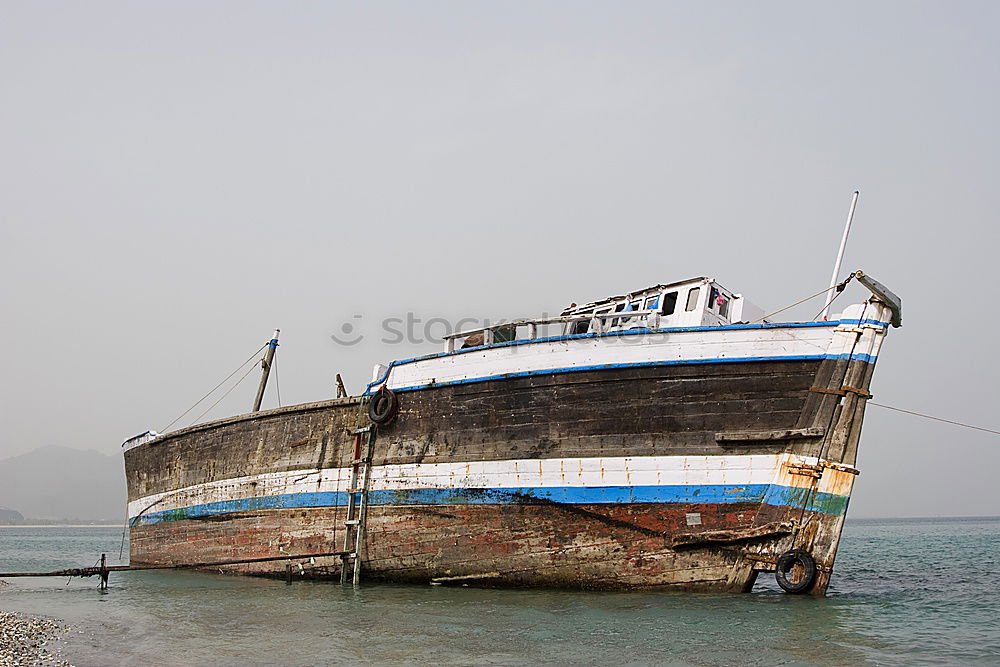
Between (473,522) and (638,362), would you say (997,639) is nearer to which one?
(638,362)

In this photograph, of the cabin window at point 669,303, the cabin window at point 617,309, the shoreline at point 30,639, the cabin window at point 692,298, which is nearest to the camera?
the shoreline at point 30,639

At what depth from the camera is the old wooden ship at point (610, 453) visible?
12.1 m

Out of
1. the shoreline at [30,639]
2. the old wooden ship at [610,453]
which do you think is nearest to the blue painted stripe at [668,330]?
the old wooden ship at [610,453]

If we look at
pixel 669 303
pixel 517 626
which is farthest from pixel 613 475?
pixel 669 303

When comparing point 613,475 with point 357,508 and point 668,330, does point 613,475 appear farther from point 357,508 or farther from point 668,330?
point 357,508

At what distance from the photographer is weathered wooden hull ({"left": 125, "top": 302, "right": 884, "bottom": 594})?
12086 millimetres

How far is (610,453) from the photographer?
506 inches

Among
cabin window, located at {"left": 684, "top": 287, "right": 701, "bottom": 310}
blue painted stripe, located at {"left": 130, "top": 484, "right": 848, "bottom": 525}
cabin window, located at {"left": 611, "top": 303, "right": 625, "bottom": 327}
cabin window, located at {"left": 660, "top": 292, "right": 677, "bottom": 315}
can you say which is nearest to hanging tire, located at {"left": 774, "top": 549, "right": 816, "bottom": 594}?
blue painted stripe, located at {"left": 130, "top": 484, "right": 848, "bottom": 525}

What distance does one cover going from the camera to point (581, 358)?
13156 mm

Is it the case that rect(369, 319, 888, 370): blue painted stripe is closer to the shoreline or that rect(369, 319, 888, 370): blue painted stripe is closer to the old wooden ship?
the old wooden ship

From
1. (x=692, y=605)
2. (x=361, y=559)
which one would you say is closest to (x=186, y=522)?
(x=361, y=559)

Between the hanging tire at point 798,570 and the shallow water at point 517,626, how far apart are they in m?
0.24

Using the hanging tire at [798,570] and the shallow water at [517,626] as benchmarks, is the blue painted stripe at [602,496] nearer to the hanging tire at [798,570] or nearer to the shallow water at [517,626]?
the hanging tire at [798,570]

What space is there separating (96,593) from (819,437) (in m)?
14.2
